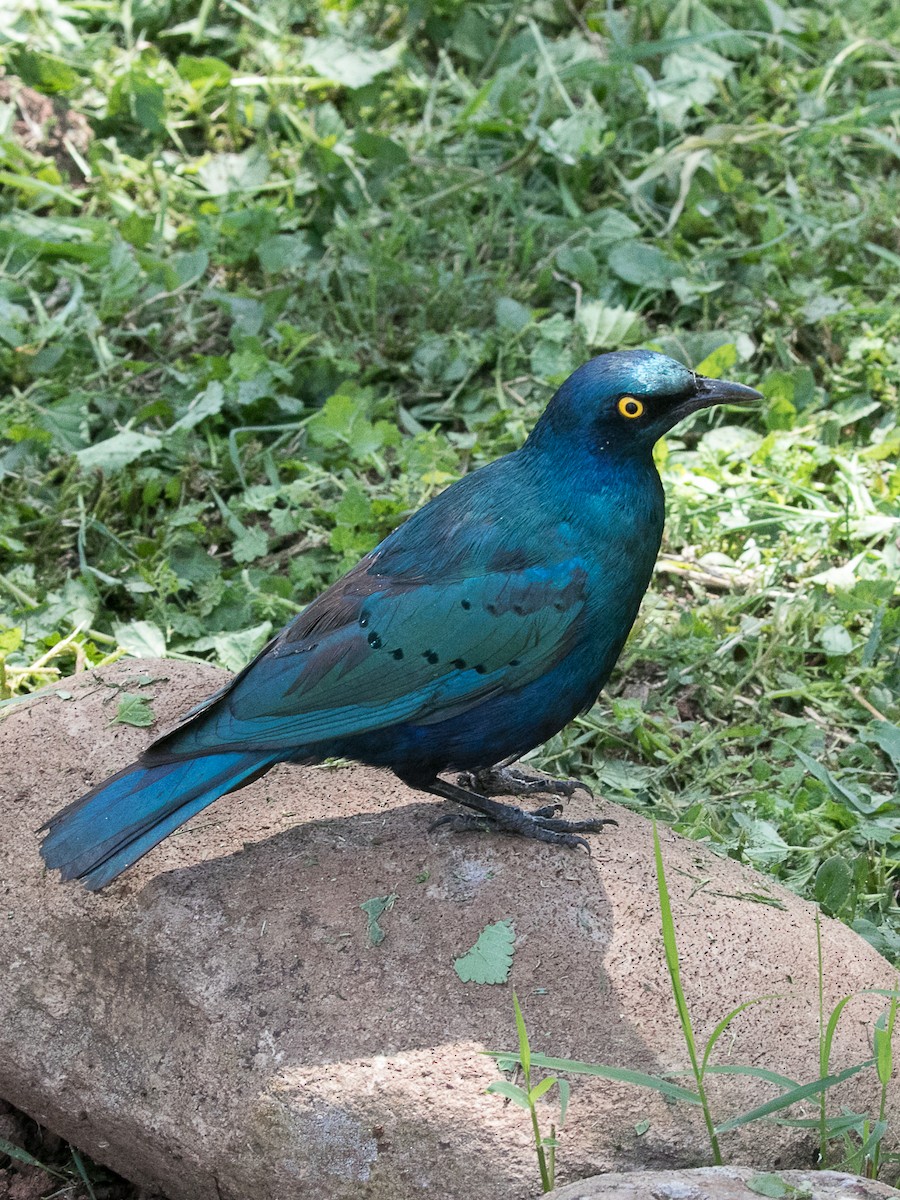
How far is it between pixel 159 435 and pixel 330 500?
0.65m

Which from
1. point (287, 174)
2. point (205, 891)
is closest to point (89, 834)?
point (205, 891)

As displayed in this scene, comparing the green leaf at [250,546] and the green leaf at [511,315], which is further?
the green leaf at [511,315]

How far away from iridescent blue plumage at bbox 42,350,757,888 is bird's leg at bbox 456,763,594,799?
21 cm

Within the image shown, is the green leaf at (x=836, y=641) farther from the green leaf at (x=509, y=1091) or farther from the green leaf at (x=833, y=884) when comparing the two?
the green leaf at (x=509, y=1091)

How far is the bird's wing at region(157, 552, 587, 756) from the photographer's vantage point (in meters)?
3.27

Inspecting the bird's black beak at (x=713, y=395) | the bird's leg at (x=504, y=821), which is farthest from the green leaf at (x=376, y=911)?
the bird's black beak at (x=713, y=395)

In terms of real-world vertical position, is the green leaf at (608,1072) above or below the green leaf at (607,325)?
above

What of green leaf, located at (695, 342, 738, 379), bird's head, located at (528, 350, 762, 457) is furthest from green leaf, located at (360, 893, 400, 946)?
green leaf, located at (695, 342, 738, 379)

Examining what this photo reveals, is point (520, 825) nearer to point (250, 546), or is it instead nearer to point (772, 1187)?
point (772, 1187)

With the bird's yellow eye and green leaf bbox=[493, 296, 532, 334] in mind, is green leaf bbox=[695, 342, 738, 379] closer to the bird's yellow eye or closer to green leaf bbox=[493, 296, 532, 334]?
green leaf bbox=[493, 296, 532, 334]

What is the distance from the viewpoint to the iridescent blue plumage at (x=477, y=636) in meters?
3.24

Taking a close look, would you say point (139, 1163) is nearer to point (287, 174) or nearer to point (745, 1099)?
point (745, 1099)

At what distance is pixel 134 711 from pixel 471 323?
8.18 ft

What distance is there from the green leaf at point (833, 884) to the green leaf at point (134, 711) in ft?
5.60
